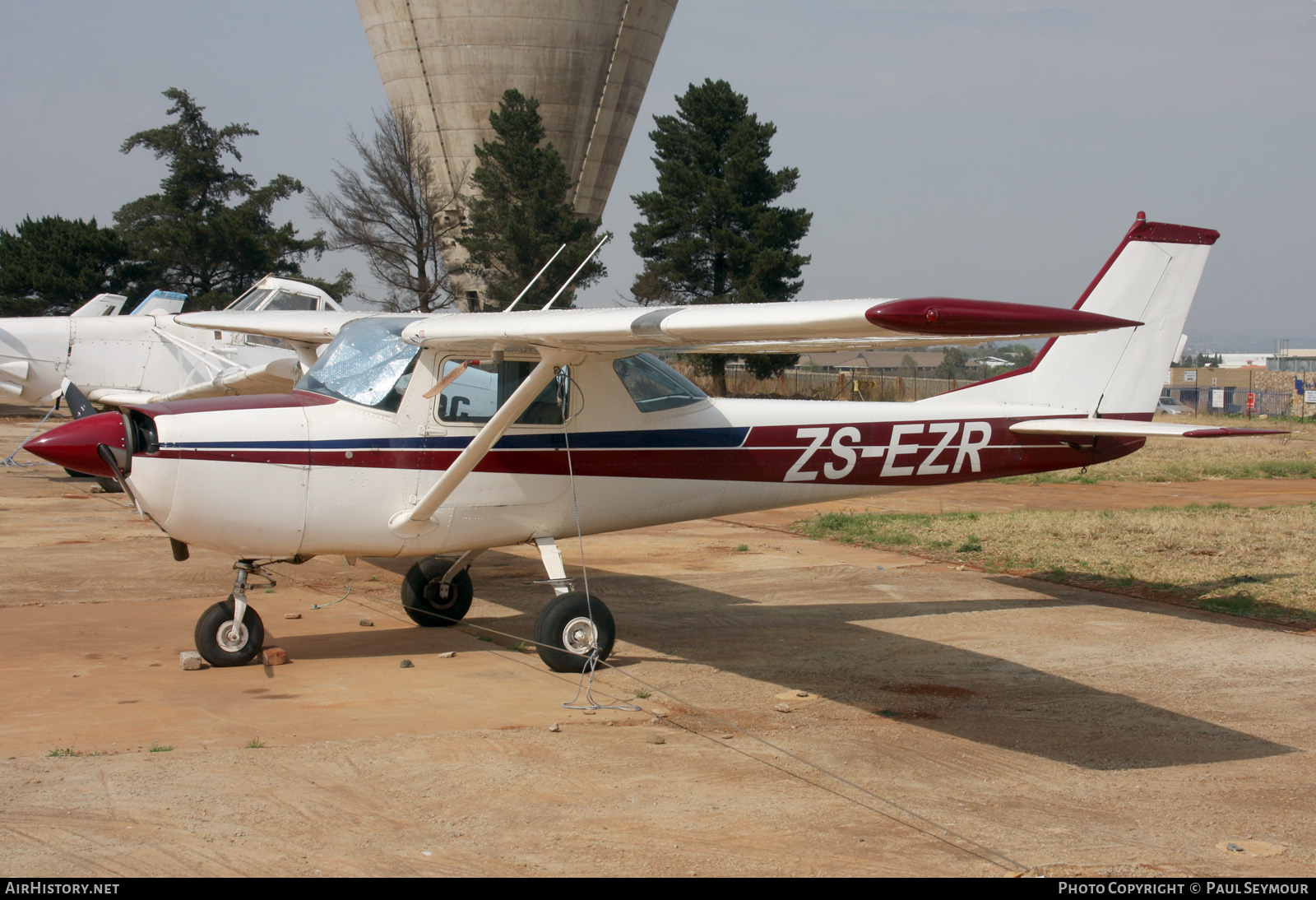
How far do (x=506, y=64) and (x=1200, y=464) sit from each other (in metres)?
40.6

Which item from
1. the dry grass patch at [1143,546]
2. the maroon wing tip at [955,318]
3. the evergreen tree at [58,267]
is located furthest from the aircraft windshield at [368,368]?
the evergreen tree at [58,267]

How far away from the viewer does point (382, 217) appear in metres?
50.8

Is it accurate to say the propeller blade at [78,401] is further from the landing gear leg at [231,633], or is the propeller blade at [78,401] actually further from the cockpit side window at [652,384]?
the cockpit side window at [652,384]

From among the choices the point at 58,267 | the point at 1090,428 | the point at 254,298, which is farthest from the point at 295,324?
the point at 58,267

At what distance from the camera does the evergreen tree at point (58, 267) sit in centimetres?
4397

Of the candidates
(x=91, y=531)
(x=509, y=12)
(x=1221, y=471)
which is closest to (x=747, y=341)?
(x=91, y=531)

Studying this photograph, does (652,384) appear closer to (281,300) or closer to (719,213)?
(281,300)

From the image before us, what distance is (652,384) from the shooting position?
25.5ft

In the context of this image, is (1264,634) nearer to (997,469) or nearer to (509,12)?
(997,469)

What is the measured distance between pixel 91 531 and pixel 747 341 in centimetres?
999

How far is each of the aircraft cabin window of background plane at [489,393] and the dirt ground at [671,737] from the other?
1.69 meters

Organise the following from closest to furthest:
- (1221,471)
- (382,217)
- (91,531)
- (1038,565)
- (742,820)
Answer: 1. (742,820)
2. (1038,565)
3. (91,531)
4. (1221,471)
5. (382,217)

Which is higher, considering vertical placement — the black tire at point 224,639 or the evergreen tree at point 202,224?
the evergreen tree at point 202,224

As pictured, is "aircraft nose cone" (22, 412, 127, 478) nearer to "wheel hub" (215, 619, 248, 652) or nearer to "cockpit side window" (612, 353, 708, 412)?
"wheel hub" (215, 619, 248, 652)
